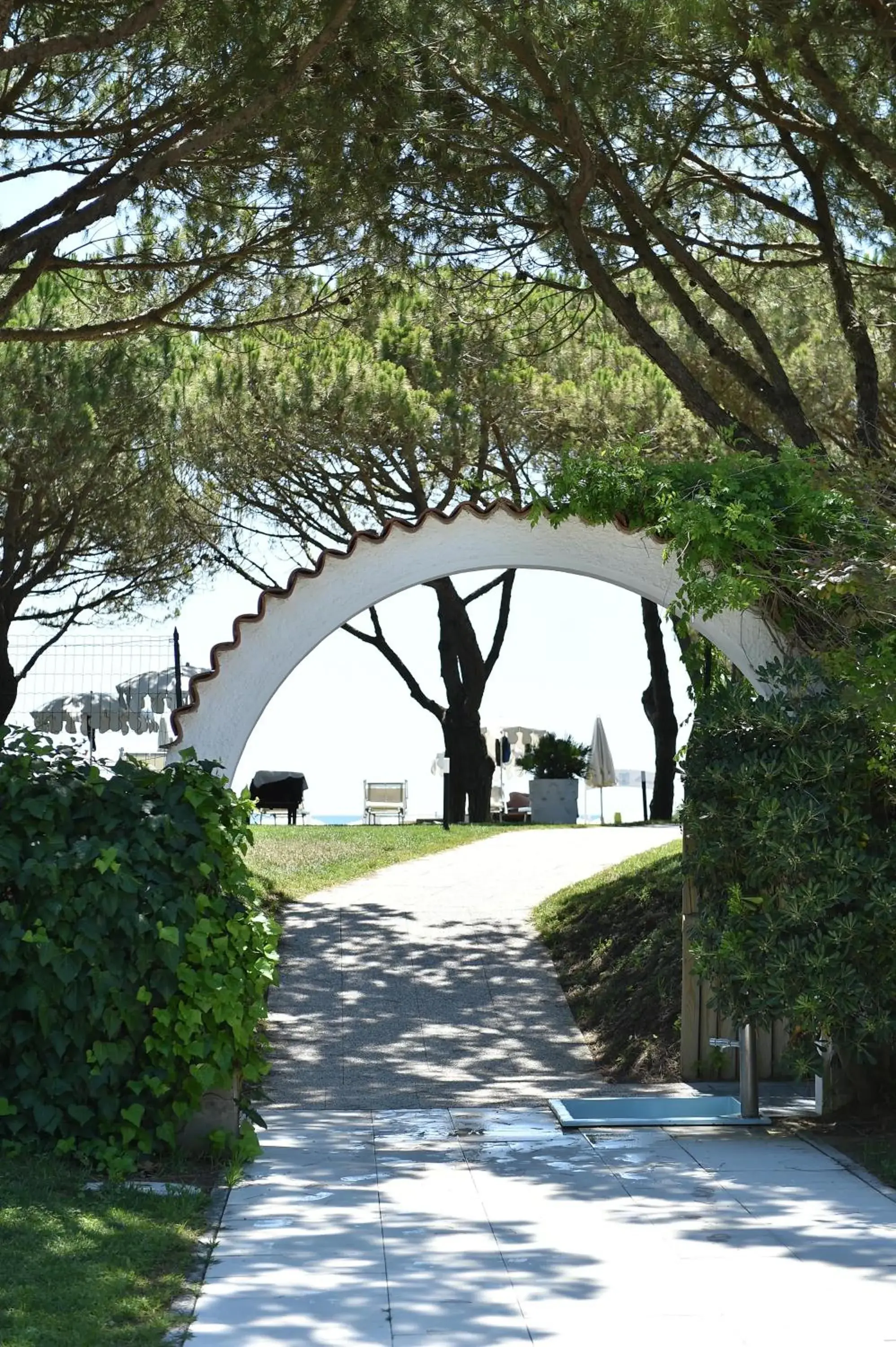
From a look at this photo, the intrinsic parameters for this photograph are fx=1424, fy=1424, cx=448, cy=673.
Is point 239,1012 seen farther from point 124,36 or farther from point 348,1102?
point 124,36

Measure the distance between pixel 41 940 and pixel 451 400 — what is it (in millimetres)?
12169

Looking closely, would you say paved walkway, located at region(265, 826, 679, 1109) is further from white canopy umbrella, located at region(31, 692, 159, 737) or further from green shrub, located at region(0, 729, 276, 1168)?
white canopy umbrella, located at region(31, 692, 159, 737)

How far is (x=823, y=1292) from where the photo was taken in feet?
12.9

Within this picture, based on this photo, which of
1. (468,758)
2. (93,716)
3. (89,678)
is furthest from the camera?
(89,678)

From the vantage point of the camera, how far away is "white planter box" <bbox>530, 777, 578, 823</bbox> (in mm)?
20266

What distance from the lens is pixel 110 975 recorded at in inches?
207

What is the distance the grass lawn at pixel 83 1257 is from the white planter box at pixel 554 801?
1536 cm

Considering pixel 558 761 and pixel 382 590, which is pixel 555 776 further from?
pixel 382 590

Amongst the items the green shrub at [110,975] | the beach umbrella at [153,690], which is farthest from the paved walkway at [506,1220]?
the beach umbrella at [153,690]

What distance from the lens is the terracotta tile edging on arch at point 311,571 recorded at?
21.8ft

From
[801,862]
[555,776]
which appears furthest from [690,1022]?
[555,776]

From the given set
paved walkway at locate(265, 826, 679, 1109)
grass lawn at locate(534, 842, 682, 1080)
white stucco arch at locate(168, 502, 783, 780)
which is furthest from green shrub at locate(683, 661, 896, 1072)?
grass lawn at locate(534, 842, 682, 1080)

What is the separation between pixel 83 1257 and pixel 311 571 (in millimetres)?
3414

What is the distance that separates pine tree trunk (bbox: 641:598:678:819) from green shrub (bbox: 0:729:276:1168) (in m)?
16.2
